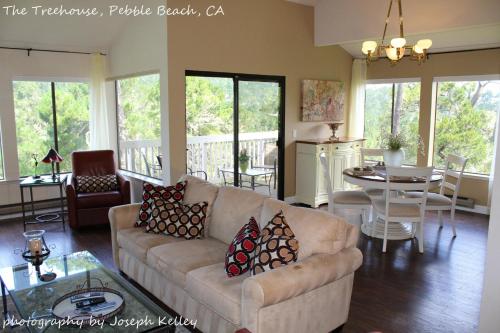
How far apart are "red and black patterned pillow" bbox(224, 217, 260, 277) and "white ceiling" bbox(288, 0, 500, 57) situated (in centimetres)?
387

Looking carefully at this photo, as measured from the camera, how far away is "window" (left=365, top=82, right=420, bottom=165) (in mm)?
6996

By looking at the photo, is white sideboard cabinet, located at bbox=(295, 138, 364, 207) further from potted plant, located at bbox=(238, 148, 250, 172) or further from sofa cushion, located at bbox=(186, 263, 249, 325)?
sofa cushion, located at bbox=(186, 263, 249, 325)

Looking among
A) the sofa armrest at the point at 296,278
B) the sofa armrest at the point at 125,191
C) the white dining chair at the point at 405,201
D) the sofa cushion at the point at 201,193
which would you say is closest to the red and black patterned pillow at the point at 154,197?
the sofa cushion at the point at 201,193

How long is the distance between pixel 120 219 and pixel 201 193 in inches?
32.0

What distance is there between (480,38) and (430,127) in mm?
1492

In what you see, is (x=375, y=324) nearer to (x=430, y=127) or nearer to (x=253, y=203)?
(x=253, y=203)

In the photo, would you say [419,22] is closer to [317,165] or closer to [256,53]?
[256,53]

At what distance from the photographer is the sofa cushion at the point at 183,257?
10.1ft

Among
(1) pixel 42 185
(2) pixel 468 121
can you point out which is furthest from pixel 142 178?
(2) pixel 468 121

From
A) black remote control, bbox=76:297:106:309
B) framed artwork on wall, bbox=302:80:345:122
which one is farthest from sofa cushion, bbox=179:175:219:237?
framed artwork on wall, bbox=302:80:345:122

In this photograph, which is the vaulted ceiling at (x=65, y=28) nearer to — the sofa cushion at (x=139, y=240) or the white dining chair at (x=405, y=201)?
the sofa cushion at (x=139, y=240)

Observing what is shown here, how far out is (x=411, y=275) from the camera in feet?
13.3

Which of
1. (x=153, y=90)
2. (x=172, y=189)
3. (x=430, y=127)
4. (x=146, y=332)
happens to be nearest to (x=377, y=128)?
(x=430, y=127)

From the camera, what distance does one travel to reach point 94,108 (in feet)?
21.3
